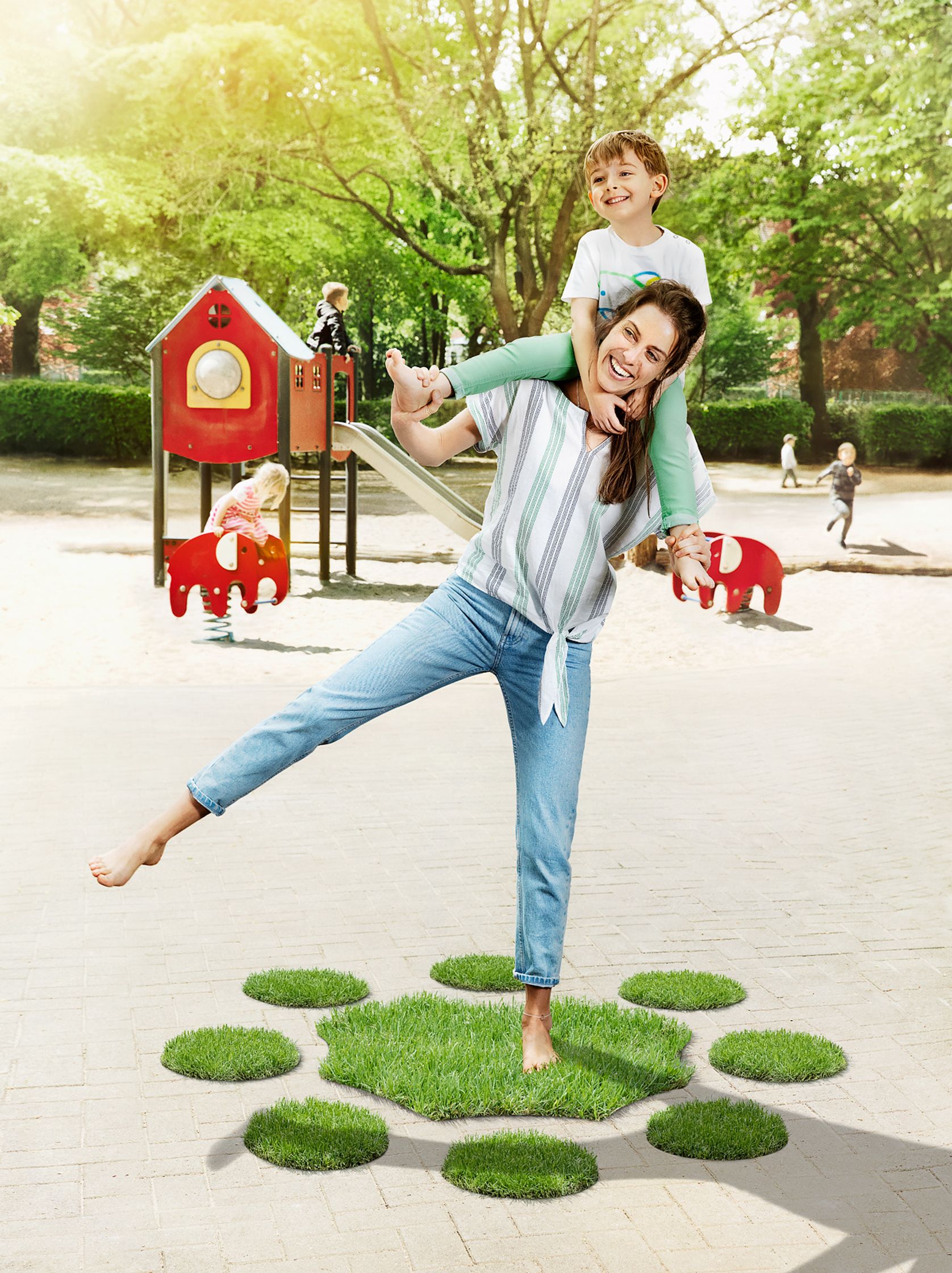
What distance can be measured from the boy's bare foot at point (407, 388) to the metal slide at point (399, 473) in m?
10.3

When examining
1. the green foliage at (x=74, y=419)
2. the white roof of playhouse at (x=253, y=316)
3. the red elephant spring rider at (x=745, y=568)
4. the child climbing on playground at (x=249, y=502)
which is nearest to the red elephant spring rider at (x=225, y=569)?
the child climbing on playground at (x=249, y=502)

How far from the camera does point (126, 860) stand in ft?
10.9

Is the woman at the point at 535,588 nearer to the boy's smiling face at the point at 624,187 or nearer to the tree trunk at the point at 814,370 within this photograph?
the boy's smiling face at the point at 624,187

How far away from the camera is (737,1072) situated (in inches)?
164

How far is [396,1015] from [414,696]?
1.38m

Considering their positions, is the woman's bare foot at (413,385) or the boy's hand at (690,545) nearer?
the woman's bare foot at (413,385)

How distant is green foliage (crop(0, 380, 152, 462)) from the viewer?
3056cm

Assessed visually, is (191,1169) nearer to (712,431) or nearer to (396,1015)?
(396,1015)

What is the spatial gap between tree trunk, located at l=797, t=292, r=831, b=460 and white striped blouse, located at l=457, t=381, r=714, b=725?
35.2 metres

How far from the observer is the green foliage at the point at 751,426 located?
36844 millimetres

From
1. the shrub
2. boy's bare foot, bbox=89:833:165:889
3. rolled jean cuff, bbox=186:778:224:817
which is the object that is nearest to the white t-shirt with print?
rolled jean cuff, bbox=186:778:224:817

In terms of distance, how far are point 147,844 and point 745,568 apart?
517 centimetres

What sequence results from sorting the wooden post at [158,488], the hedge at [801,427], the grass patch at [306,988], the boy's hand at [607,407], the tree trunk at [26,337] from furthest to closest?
the hedge at [801,427] → the tree trunk at [26,337] → the wooden post at [158,488] → the grass patch at [306,988] → the boy's hand at [607,407]

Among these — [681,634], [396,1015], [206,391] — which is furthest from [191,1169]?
[681,634]
